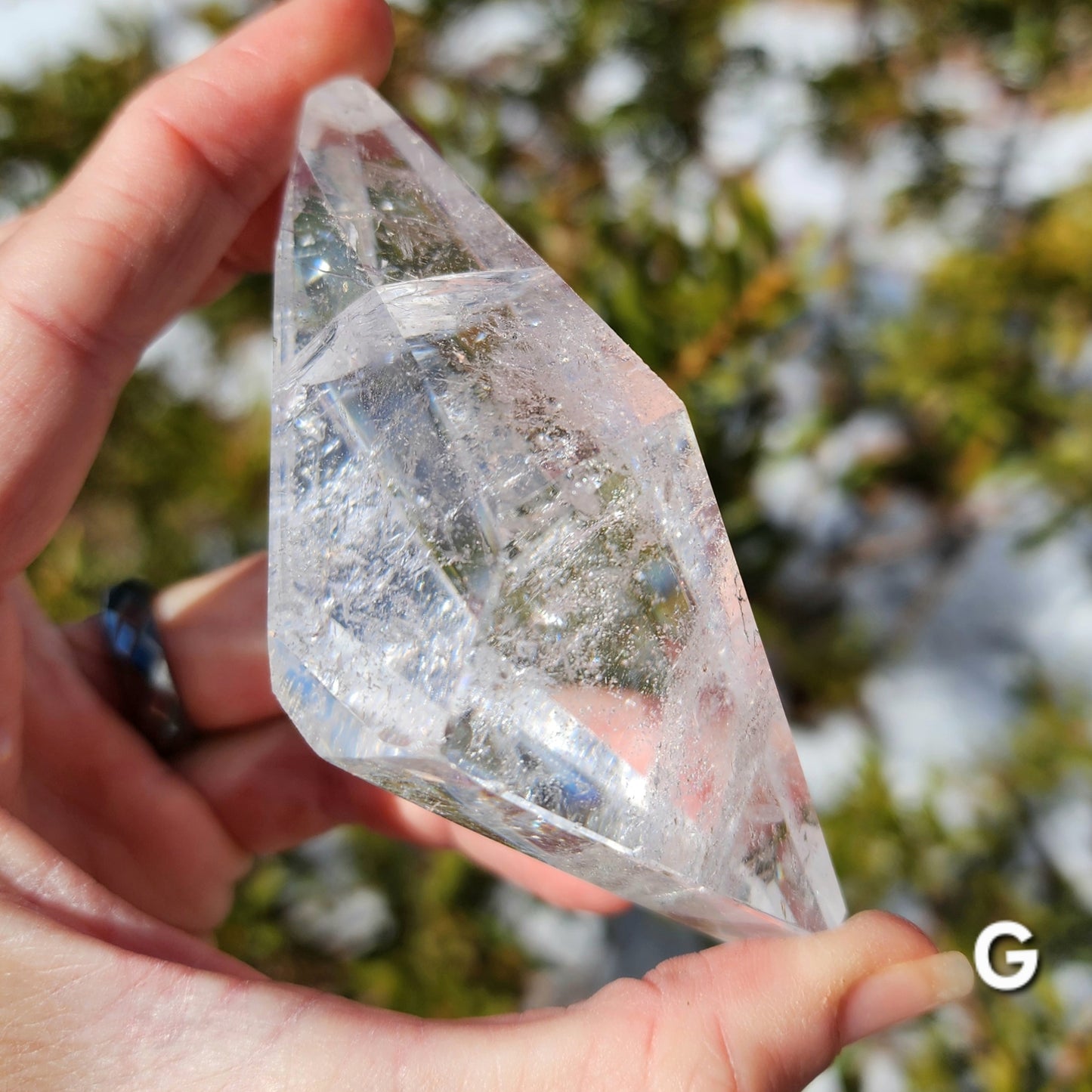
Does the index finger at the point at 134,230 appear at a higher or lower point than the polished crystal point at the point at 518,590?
higher

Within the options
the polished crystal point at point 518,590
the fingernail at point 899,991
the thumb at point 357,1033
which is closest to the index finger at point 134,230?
the polished crystal point at point 518,590

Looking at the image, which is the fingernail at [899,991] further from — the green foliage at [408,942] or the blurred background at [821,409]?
the green foliage at [408,942]

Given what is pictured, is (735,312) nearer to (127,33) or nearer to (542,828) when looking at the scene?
(542,828)

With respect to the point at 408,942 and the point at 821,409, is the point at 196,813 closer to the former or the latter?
the point at 408,942

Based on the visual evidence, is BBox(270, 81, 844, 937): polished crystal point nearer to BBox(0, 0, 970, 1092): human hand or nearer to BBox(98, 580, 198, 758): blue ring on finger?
BBox(0, 0, 970, 1092): human hand

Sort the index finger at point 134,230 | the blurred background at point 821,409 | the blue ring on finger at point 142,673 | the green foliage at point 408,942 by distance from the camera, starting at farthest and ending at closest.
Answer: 1. the green foliage at point 408,942
2. the blurred background at point 821,409
3. the blue ring on finger at point 142,673
4. the index finger at point 134,230

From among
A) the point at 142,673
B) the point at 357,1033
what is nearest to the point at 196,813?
the point at 142,673

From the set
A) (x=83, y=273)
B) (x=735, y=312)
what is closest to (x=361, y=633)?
(x=83, y=273)

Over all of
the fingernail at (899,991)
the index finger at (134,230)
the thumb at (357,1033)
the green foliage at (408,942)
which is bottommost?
the green foliage at (408,942)
